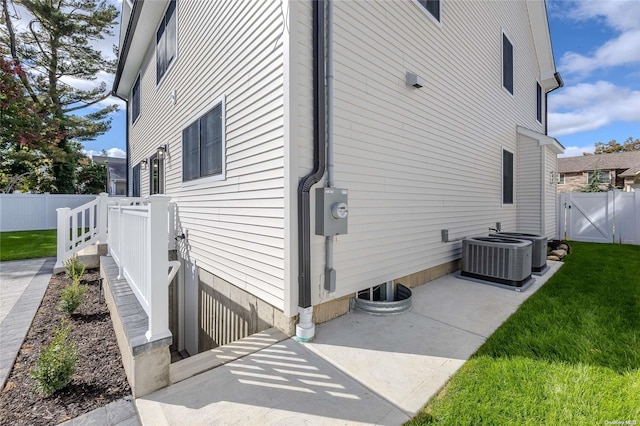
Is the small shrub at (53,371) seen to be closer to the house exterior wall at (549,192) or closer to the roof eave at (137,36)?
the roof eave at (137,36)

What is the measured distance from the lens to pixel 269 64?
10.6 feet

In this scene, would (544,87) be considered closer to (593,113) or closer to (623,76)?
(623,76)

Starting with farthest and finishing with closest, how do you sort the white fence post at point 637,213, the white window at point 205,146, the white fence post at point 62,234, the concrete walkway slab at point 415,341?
the white fence post at point 637,213 < the white fence post at point 62,234 < the white window at point 205,146 < the concrete walkway slab at point 415,341

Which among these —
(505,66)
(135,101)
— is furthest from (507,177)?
(135,101)

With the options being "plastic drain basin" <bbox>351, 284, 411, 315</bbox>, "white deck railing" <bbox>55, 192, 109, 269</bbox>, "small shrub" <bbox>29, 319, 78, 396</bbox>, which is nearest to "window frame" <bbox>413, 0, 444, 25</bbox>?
"plastic drain basin" <bbox>351, 284, 411, 315</bbox>

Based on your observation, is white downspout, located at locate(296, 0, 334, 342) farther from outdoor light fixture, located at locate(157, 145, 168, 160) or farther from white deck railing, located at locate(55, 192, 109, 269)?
white deck railing, located at locate(55, 192, 109, 269)

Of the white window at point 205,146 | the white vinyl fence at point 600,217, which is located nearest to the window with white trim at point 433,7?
the white window at point 205,146

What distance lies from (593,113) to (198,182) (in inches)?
3356

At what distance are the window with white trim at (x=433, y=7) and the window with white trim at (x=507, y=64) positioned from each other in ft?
11.7

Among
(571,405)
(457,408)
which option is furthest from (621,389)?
(457,408)

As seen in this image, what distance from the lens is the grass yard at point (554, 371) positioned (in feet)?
6.10

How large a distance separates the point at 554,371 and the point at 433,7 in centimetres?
530

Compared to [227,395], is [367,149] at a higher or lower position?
higher

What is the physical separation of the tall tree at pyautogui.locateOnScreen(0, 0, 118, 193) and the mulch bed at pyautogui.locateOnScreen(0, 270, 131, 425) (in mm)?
15860
